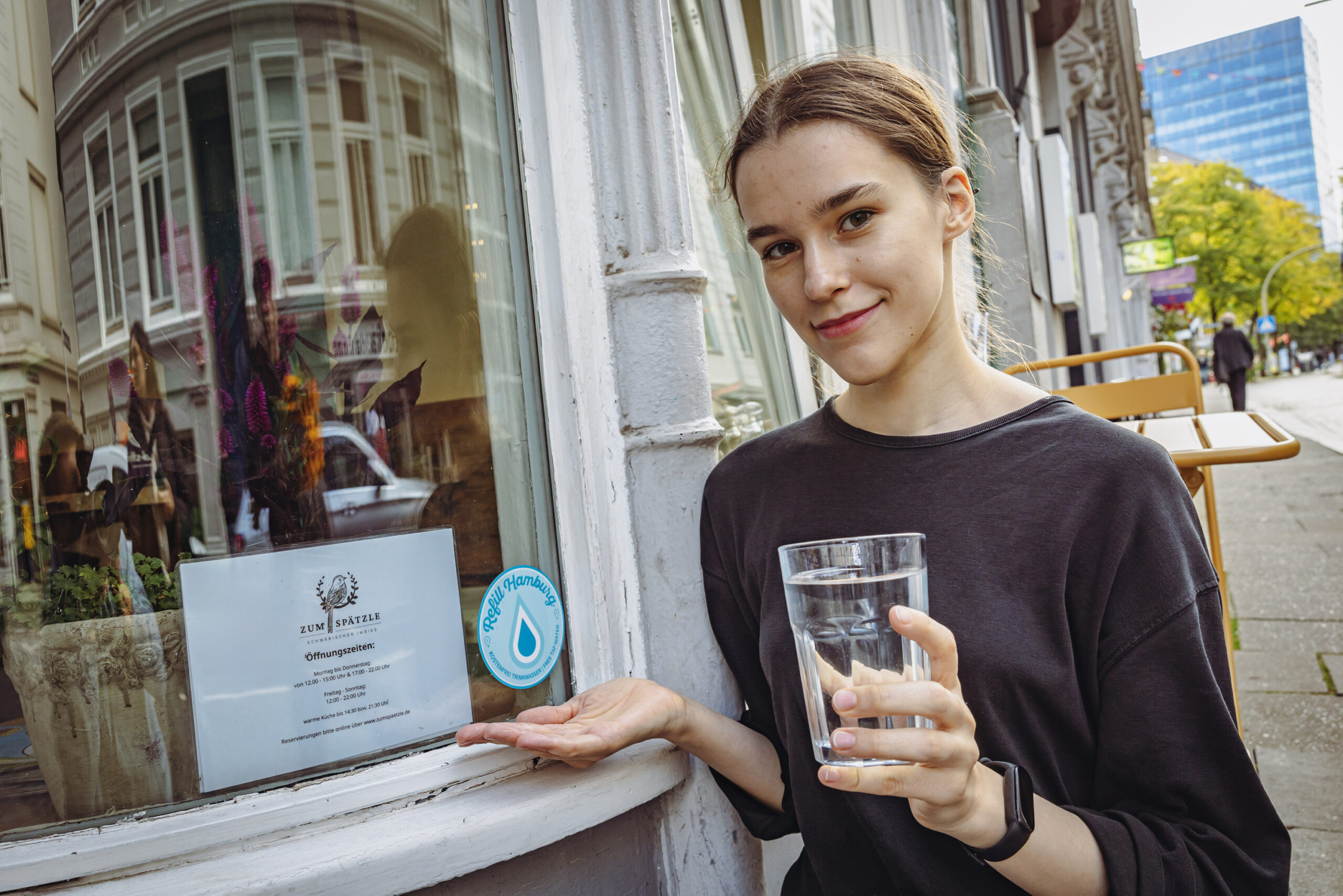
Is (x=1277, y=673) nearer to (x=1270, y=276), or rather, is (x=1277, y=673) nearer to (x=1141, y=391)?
(x=1141, y=391)

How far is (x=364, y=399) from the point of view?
4.78ft

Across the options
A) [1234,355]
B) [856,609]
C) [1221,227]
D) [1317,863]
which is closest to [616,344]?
[856,609]

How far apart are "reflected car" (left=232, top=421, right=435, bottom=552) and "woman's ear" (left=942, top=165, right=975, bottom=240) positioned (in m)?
0.94

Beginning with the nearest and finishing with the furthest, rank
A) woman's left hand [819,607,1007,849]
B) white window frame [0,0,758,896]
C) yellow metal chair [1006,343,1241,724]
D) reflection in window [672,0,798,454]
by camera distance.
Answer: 1. woman's left hand [819,607,1007,849]
2. white window frame [0,0,758,896]
3. reflection in window [672,0,798,454]
4. yellow metal chair [1006,343,1241,724]

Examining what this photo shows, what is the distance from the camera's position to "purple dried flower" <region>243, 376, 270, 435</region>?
1374 mm

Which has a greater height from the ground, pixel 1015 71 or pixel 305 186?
pixel 1015 71

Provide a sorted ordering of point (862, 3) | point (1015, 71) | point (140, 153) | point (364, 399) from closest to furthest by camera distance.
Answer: point (140, 153) → point (364, 399) → point (862, 3) → point (1015, 71)

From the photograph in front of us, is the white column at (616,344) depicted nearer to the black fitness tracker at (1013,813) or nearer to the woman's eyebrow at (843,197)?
the woman's eyebrow at (843,197)

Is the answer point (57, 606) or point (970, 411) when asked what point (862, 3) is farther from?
point (57, 606)

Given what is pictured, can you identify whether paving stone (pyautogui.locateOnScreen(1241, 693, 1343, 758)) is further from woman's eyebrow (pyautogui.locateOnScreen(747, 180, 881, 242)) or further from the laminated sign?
the laminated sign

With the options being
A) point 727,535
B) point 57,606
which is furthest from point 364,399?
point 727,535

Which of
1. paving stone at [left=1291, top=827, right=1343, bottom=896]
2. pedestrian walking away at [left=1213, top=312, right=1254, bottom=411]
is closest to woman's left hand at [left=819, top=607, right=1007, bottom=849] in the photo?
paving stone at [left=1291, top=827, right=1343, bottom=896]

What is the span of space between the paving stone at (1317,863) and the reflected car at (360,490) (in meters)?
2.37

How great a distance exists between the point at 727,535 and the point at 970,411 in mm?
466
